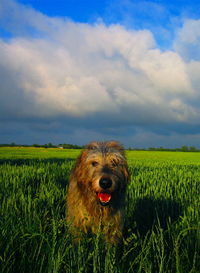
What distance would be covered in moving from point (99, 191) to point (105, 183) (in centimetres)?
17

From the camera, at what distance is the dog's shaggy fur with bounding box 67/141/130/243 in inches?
152

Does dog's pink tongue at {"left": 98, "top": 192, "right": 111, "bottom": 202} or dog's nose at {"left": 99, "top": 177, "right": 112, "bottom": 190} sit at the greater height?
dog's nose at {"left": 99, "top": 177, "right": 112, "bottom": 190}

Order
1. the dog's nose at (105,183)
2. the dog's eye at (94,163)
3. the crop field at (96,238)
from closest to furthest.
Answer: the crop field at (96,238), the dog's nose at (105,183), the dog's eye at (94,163)

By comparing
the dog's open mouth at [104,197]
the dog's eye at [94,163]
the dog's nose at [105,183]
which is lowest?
the dog's open mouth at [104,197]

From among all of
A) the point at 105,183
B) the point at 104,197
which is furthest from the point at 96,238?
the point at 104,197

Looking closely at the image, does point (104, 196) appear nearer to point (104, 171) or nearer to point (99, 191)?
point (99, 191)

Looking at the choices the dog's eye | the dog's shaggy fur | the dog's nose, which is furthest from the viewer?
the dog's eye

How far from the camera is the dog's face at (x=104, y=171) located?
12.4 ft

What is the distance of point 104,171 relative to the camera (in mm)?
3857

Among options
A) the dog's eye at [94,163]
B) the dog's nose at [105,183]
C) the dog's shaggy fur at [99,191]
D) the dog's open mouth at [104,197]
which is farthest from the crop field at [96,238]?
the dog's eye at [94,163]

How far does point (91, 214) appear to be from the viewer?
405 centimetres

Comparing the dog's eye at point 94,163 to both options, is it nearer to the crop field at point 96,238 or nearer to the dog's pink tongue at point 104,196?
the dog's pink tongue at point 104,196

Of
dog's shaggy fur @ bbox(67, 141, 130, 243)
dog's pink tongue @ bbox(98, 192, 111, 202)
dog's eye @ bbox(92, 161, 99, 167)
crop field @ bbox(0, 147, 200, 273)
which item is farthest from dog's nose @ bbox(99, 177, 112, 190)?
crop field @ bbox(0, 147, 200, 273)

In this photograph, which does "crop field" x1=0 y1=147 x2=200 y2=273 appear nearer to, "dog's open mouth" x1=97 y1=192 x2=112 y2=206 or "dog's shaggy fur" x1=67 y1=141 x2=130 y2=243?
"dog's shaggy fur" x1=67 y1=141 x2=130 y2=243
